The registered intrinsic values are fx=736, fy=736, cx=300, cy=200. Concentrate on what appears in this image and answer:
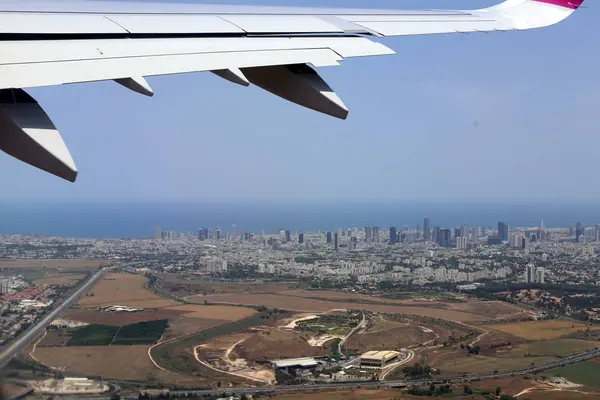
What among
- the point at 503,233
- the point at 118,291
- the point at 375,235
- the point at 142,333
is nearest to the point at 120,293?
the point at 118,291

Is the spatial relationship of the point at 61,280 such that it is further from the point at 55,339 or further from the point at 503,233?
the point at 503,233

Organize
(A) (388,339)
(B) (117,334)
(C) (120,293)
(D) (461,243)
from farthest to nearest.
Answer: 1. (D) (461,243)
2. (C) (120,293)
3. (A) (388,339)
4. (B) (117,334)

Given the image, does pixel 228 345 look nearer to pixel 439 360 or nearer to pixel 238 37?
pixel 439 360

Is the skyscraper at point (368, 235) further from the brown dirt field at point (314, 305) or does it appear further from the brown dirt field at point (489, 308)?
the brown dirt field at point (314, 305)

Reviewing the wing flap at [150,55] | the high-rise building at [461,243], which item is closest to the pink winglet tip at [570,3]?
the wing flap at [150,55]

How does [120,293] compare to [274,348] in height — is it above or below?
above

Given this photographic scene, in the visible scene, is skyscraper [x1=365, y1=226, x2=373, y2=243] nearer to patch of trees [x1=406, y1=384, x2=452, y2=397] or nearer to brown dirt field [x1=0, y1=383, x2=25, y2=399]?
patch of trees [x1=406, y1=384, x2=452, y2=397]
